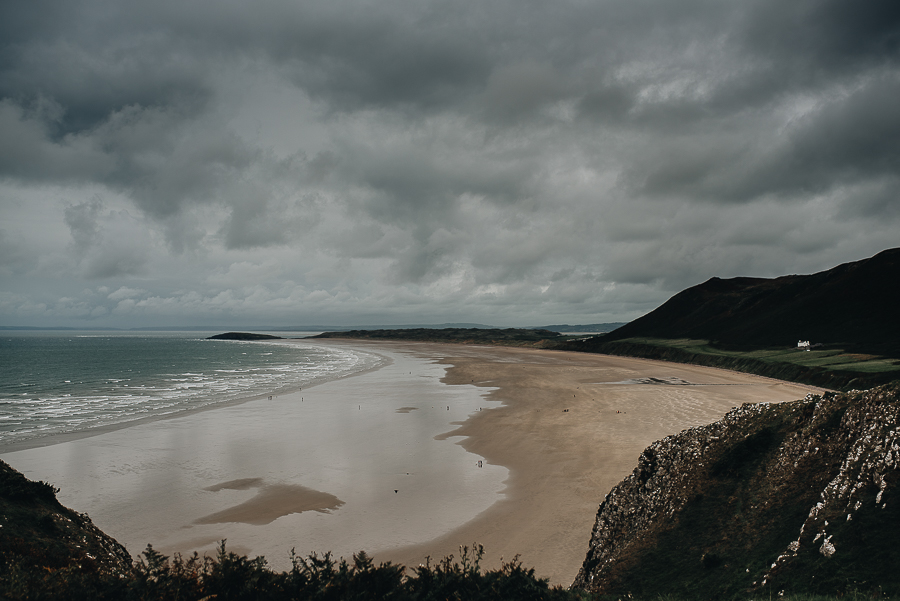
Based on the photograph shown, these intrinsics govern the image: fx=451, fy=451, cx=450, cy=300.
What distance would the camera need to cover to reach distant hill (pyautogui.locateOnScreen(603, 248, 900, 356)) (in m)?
78.6

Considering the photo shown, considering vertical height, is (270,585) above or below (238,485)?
above

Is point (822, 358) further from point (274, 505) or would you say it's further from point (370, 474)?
point (274, 505)

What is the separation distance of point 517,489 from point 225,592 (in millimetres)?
13385

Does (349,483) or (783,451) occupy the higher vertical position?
(783,451)

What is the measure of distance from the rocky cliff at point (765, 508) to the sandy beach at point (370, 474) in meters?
2.88

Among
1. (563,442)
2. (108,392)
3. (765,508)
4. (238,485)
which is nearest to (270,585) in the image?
(765,508)

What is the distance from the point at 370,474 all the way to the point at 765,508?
15412mm

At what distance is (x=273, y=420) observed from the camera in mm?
32188

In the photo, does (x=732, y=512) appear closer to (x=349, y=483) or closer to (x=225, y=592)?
(x=225, y=592)

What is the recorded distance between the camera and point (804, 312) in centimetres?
9462

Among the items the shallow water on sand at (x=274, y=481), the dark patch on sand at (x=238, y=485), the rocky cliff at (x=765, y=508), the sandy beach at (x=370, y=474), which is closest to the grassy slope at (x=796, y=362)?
the sandy beach at (x=370, y=474)

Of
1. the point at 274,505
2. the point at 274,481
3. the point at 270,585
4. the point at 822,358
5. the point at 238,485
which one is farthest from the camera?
the point at 822,358

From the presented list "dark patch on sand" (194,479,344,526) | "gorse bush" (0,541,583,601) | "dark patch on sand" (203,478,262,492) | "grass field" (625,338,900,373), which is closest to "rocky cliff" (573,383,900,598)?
"gorse bush" (0,541,583,601)

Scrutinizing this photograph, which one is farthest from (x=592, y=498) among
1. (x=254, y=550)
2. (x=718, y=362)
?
(x=718, y=362)
